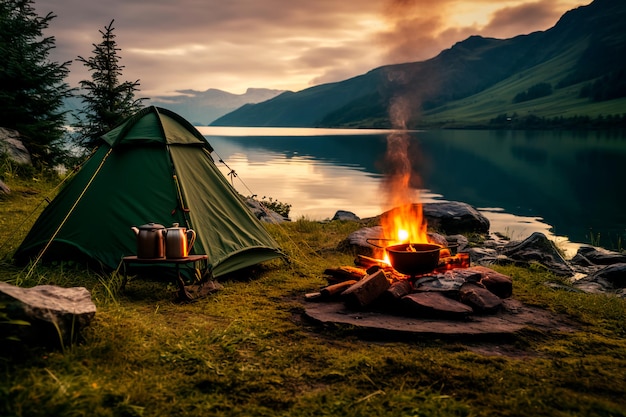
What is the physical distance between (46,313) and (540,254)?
12629 millimetres

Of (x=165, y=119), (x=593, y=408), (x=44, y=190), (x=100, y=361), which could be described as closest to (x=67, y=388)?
(x=100, y=361)

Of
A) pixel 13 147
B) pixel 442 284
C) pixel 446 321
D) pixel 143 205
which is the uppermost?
pixel 13 147

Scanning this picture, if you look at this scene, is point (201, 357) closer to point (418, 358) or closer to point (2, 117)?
point (418, 358)

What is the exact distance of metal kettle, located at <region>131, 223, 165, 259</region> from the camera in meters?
8.37

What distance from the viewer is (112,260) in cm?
935

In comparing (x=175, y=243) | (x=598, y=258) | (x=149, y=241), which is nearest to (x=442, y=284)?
(x=175, y=243)

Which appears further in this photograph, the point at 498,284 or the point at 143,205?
the point at 143,205

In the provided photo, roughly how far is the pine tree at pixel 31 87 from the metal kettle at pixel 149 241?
16.8 m

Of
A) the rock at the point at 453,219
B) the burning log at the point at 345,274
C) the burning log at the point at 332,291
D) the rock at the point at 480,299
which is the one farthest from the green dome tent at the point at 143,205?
the rock at the point at 453,219

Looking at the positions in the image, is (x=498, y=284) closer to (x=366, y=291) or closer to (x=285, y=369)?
(x=366, y=291)

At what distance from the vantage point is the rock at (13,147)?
21.0 meters

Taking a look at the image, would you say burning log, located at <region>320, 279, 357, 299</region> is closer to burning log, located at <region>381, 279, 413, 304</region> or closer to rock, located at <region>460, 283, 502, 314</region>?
burning log, located at <region>381, 279, 413, 304</region>

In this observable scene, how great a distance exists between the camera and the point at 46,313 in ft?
17.5

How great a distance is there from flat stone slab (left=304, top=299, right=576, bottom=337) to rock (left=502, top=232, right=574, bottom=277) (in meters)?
5.69
